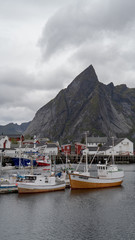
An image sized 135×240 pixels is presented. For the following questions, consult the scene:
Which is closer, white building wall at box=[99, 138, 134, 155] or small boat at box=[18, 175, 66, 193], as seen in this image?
small boat at box=[18, 175, 66, 193]

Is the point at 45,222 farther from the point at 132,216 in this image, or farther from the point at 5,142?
the point at 5,142

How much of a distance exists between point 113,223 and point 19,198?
16454mm

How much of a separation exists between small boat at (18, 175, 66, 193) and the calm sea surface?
1.29m

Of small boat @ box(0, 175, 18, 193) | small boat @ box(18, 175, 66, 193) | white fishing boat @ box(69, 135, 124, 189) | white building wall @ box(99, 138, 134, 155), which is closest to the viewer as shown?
small boat @ box(18, 175, 66, 193)

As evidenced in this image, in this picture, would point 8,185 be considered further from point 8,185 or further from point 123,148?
point 123,148

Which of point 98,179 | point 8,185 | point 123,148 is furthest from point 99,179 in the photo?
point 123,148

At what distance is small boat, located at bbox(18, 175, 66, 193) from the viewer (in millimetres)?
41281

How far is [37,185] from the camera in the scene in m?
42.1

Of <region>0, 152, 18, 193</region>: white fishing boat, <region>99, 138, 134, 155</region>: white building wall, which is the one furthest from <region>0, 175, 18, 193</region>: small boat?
<region>99, 138, 134, 155</region>: white building wall

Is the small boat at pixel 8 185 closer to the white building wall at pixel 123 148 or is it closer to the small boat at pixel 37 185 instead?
the small boat at pixel 37 185

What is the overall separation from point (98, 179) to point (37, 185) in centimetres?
1179

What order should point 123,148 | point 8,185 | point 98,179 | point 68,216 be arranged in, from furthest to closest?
point 123,148 < point 98,179 < point 8,185 < point 68,216

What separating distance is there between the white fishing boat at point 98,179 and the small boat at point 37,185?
3.09 m

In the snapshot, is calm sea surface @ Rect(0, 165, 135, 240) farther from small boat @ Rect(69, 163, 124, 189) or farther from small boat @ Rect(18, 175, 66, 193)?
small boat @ Rect(69, 163, 124, 189)
